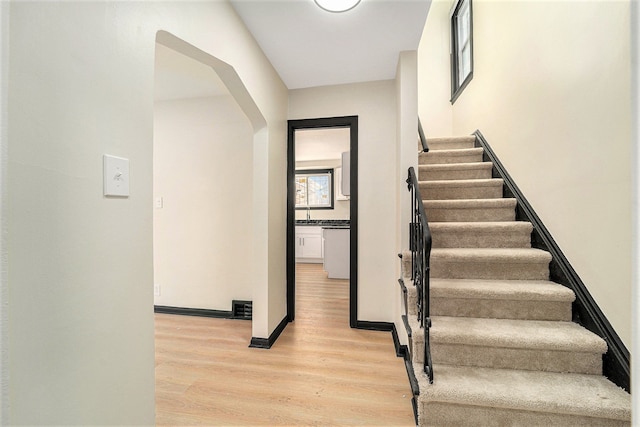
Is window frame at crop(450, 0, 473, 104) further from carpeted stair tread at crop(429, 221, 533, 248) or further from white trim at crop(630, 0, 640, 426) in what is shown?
white trim at crop(630, 0, 640, 426)

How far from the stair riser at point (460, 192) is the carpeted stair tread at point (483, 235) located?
0.47m

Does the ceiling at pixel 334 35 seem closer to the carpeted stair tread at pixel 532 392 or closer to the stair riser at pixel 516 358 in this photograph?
the stair riser at pixel 516 358

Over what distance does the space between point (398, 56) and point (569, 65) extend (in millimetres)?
1146

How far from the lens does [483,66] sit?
3.01 metres

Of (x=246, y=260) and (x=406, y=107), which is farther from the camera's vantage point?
(x=246, y=260)

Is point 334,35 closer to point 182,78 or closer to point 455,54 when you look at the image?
point 182,78

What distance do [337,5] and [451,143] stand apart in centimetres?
213

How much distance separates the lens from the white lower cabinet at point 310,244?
6.09 meters

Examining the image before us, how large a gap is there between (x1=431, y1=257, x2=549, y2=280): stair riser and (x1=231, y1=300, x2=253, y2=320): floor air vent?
1.88m

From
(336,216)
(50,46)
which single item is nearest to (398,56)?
(50,46)

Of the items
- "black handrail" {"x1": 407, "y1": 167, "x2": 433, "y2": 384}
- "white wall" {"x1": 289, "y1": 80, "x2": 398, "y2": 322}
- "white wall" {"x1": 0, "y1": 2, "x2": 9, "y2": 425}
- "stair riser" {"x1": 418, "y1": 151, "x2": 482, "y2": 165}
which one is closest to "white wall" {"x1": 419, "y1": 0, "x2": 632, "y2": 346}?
"stair riser" {"x1": 418, "y1": 151, "x2": 482, "y2": 165}

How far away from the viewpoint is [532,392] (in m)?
1.34

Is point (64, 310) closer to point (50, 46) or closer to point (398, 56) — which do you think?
point (50, 46)

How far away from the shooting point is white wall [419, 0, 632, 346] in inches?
55.3
